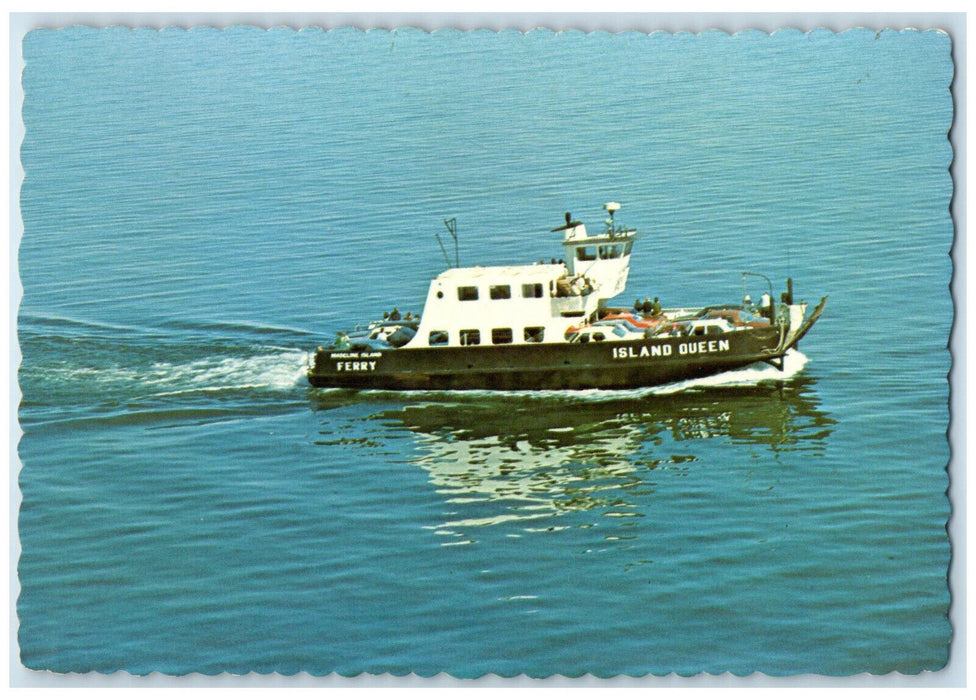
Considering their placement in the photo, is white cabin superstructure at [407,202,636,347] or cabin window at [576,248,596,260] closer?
cabin window at [576,248,596,260]

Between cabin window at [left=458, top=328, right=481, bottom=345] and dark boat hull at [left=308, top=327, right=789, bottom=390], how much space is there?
313mm

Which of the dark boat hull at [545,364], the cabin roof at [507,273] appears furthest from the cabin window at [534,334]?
the cabin roof at [507,273]

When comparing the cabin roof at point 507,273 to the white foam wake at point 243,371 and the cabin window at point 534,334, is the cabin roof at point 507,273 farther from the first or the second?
the white foam wake at point 243,371

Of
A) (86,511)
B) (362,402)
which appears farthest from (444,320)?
(86,511)

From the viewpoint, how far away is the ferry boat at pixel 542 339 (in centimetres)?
2522

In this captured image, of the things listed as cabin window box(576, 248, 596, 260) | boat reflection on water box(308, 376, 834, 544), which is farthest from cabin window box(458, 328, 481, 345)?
cabin window box(576, 248, 596, 260)

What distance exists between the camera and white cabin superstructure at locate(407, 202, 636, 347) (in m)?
25.2

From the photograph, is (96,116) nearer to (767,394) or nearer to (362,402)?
(362,402)

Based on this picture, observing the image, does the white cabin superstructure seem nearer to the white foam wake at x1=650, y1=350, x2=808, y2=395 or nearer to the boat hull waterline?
the boat hull waterline

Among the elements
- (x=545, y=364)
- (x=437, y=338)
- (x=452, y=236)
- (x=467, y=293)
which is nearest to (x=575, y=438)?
(x=545, y=364)

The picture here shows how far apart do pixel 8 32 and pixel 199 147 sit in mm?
3001

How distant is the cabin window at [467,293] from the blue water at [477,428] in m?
2.35

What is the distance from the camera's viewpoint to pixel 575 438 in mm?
22578

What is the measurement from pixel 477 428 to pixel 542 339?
3.21m
